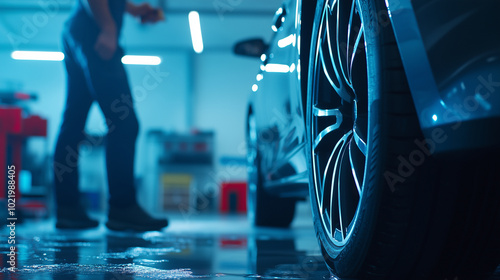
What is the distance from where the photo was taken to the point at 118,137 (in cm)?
315

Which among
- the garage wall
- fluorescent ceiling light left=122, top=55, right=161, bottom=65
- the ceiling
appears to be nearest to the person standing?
the ceiling

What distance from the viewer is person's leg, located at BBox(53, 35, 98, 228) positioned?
333 centimetres

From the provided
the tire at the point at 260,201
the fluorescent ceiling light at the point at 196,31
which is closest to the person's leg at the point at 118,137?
the tire at the point at 260,201

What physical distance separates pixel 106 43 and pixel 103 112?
0.36m

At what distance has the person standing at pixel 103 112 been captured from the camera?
122 inches

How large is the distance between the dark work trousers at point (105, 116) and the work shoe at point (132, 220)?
0.04 m

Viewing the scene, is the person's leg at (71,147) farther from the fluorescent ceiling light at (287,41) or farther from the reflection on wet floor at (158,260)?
the fluorescent ceiling light at (287,41)

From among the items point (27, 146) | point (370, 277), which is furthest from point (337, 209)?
point (27, 146)

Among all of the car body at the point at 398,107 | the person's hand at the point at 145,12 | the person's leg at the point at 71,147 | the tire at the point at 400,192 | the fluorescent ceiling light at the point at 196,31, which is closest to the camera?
the car body at the point at 398,107

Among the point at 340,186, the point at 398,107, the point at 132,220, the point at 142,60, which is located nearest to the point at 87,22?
the point at 132,220

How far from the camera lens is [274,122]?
257 cm

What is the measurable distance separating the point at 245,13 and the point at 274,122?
800cm

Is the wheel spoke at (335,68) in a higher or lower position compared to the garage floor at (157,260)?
higher

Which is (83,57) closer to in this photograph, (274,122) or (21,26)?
(274,122)
